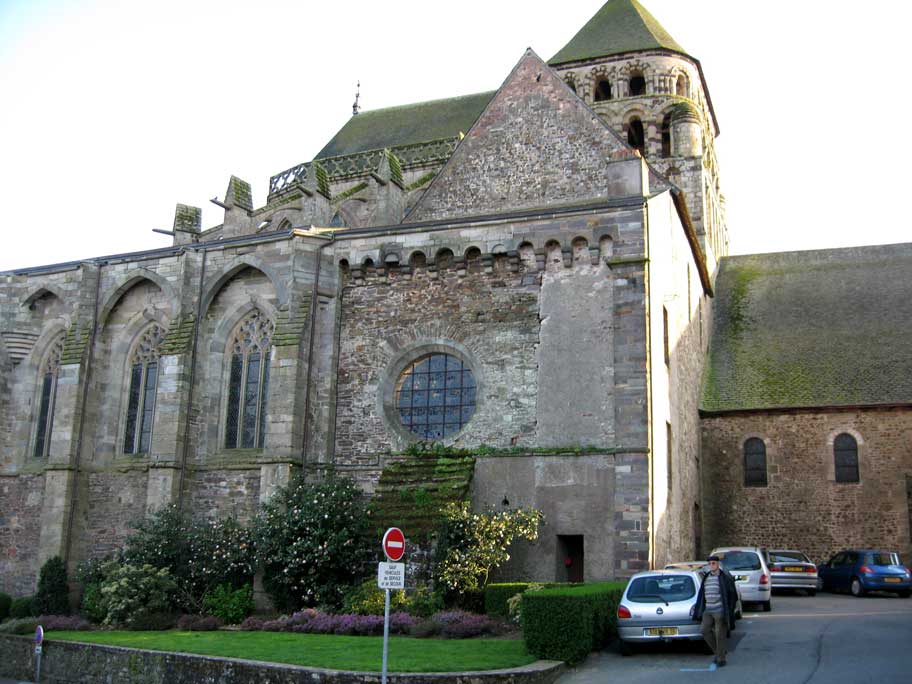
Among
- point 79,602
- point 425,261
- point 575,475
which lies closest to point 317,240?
point 425,261

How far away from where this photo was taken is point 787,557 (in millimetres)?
23438

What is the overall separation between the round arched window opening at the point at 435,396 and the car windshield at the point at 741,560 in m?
6.03

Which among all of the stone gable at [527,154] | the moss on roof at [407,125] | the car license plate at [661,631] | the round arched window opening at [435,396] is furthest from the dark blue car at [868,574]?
the moss on roof at [407,125]

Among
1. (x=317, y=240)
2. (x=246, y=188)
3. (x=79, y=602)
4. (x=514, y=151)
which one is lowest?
(x=79, y=602)

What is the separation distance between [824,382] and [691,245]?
18.8 feet

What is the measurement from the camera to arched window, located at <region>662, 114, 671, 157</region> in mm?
40062

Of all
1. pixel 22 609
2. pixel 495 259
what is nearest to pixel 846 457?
pixel 495 259

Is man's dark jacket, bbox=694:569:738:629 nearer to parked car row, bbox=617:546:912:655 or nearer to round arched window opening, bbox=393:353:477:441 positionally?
parked car row, bbox=617:546:912:655

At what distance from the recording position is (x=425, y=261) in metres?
22.3

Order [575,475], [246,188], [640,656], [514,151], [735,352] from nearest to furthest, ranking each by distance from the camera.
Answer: [640,656] < [575,475] < [514,151] < [735,352] < [246,188]

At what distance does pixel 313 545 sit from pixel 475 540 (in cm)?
329

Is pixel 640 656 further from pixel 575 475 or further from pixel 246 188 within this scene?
pixel 246 188

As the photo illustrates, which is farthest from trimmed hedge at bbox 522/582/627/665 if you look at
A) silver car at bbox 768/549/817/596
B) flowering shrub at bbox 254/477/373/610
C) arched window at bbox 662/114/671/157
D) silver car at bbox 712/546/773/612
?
arched window at bbox 662/114/671/157

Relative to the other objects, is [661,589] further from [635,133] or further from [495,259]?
[635,133]
